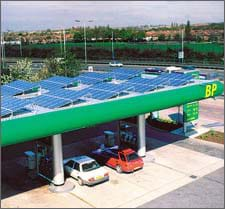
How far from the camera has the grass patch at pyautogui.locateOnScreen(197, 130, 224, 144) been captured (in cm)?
2750

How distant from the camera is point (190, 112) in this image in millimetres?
29547

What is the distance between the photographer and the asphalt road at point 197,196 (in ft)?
58.4

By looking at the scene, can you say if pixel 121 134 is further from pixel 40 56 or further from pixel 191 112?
pixel 40 56

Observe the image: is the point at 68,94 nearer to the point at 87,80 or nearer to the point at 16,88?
the point at 16,88

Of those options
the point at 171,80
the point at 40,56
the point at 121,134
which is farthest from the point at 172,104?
the point at 40,56

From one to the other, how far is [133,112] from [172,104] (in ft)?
10.7

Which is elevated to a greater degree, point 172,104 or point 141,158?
point 172,104

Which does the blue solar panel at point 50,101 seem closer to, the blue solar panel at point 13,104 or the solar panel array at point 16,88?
the blue solar panel at point 13,104

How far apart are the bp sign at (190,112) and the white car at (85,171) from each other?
10786mm

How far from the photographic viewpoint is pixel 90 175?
19828 millimetres

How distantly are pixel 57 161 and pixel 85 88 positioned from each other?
5114 millimetres

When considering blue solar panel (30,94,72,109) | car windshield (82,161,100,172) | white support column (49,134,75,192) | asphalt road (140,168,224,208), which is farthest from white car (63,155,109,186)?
blue solar panel (30,94,72,109)

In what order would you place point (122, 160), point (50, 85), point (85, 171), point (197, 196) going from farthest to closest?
point (50, 85)
point (122, 160)
point (85, 171)
point (197, 196)

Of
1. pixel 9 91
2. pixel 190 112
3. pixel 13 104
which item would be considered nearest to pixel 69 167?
pixel 13 104
